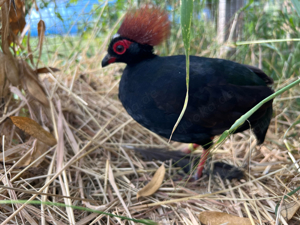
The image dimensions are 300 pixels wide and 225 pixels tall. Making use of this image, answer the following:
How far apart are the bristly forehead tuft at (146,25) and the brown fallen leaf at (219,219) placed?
1.21 metres

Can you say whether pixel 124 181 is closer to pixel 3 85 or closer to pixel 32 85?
pixel 32 85

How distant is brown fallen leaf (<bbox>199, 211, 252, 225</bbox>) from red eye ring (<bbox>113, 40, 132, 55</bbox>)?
47.9 inches

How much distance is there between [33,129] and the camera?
158 cm

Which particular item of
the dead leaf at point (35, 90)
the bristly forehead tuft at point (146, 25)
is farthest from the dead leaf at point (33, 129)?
the bristly forehead tuft at point (146, 25)

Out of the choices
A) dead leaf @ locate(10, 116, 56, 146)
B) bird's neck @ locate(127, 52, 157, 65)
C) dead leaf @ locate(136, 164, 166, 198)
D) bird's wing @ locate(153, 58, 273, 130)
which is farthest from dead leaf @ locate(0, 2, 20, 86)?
dead leaf @ locate(136, 164, 166, 198)

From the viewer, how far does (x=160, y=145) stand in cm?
216

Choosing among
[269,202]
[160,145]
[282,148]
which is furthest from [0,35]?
[282,148]

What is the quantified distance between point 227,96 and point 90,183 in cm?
109

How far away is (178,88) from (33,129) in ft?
3.32

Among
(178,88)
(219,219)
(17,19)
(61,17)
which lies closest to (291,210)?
(219,219)

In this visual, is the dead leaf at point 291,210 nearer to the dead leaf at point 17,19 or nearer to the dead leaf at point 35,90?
the dead leaf at point 35,90

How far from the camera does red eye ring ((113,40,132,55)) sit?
1.71m

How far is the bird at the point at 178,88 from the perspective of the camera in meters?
1.43

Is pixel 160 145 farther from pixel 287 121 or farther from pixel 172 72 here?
pixel 287 121
